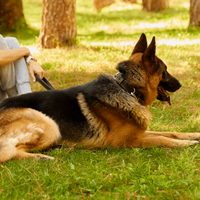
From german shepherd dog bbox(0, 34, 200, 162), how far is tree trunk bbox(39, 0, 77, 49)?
5.25 meters

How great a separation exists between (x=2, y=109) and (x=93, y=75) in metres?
3.75

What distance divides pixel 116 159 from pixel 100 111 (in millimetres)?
715

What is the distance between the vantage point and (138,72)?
3.36 m

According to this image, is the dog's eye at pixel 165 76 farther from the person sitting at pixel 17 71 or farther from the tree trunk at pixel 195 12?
the tree trunk at pixel 195 12

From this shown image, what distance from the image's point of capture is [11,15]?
37.5ft

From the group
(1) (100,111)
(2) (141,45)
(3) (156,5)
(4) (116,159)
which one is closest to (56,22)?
(2) (141,45)

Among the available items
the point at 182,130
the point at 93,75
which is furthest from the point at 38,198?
the point at 93,75

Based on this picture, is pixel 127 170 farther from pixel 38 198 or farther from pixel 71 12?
pixel 71 12

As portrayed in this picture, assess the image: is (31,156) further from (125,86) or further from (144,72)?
(144,72)

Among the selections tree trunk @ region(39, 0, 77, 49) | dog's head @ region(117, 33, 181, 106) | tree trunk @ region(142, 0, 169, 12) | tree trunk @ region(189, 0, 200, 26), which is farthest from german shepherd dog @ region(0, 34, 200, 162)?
tree trunk @ region(142, 0, 169, 12)

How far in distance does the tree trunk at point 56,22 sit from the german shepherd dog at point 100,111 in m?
5.25

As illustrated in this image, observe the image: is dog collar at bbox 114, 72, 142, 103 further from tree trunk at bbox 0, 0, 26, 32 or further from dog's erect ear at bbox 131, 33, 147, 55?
tree trunk at bbox 0, 0, 26, 32

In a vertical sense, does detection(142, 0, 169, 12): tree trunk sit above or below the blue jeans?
above

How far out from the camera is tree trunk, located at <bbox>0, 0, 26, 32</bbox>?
11.1 m
